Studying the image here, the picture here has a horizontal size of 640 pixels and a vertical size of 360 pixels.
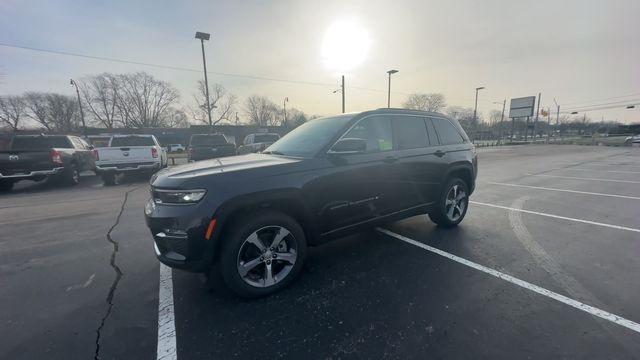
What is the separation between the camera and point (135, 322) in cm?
242

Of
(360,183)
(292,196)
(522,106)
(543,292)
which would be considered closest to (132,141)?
(292,196)

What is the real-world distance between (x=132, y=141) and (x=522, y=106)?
5567 cm

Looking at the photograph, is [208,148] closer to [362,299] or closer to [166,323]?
[166,323]

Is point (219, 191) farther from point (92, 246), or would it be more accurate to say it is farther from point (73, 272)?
point (92, 246)

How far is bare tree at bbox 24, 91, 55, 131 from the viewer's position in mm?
58844

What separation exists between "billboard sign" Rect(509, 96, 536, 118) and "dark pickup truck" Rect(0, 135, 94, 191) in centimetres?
5686

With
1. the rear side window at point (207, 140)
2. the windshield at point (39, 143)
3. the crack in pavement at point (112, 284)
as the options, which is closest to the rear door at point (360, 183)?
the crack in pavement at point (112, 284)

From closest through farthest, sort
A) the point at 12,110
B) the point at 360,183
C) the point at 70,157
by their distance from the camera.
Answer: the point at 360,183 < the point at 70,157 < the point at 12,110

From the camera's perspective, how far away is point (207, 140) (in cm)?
1166

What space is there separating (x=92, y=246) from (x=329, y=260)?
3754 mm

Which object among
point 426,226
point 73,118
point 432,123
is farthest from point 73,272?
point 73,118

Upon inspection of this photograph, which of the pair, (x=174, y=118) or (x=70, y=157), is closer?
(x=70, y=157)

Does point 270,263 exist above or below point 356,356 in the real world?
above

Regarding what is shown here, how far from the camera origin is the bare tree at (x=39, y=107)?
2317 inches
